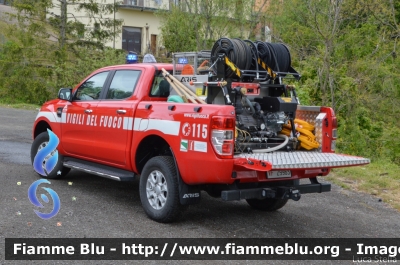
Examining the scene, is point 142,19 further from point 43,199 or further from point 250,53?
point 250,53

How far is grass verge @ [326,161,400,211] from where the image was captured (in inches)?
371

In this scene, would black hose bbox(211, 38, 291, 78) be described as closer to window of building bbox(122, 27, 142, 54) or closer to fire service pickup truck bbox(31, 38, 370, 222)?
fire service pickup truck bbox(31, 38, 370, 222)

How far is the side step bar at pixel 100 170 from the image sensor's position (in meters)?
7.45

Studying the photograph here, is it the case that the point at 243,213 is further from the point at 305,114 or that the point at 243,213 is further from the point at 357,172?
the point at 357,172

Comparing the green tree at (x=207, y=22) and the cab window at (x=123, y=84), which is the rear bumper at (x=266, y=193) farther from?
the green tree at (x=207, y=22)

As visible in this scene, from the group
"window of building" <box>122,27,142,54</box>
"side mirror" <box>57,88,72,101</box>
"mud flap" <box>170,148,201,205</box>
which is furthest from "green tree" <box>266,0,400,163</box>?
"window of building" <box>122,27,142,54</box>

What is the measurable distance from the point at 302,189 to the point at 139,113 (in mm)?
2241

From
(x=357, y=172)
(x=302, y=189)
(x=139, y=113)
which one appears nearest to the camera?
(x=302, y=189)

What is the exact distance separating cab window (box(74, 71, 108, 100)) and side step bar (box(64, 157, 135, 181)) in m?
0.96

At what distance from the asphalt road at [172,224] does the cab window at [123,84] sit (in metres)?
1.46

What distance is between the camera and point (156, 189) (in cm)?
695

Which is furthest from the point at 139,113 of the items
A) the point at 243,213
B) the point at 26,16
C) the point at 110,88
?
the point at 26,16

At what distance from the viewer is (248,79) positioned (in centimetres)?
735

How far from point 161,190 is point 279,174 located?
1.43 metres
